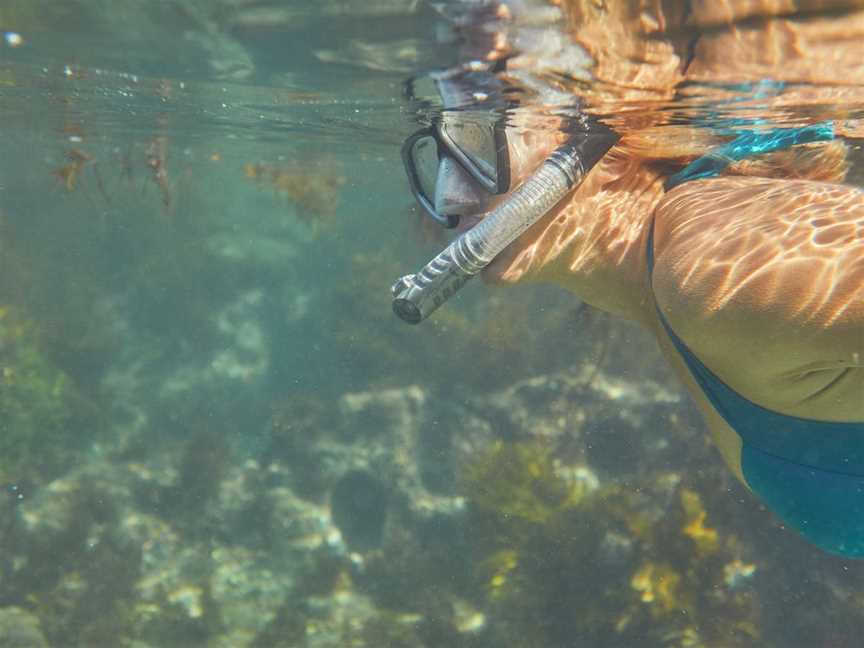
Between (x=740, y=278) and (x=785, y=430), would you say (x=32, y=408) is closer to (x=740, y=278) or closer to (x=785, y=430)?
(x=785, y=430)

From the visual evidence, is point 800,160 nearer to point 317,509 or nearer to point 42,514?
point 317,509

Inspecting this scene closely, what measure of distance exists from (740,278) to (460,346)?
11.9m

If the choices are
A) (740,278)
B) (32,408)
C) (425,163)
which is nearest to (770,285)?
(740,278)

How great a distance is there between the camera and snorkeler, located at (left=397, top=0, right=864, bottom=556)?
181 cm

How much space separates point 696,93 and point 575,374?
6.33m

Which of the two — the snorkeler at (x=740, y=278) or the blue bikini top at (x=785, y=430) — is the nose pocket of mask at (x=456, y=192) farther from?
the blue bikini top at (x=785, y=430)

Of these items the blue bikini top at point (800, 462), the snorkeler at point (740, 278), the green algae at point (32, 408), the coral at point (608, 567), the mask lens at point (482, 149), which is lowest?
the coral at point (608, 567)

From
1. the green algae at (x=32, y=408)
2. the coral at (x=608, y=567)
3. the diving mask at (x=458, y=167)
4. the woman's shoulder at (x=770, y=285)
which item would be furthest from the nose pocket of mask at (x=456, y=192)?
the green algae at (x=32, y=408)

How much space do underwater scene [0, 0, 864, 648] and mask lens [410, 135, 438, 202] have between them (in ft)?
0.30

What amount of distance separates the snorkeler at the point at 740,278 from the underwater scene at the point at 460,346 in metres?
0.02

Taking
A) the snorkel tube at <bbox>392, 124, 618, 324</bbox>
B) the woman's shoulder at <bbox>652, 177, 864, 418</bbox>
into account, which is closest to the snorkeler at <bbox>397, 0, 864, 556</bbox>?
the woman's shoulder at <bbox>652, 177, 864, 418</bbox>

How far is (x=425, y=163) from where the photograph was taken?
4352mm

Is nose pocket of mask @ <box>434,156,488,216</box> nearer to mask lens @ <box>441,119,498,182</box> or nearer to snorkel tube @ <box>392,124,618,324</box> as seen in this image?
mask lens @ <box>441,119,498,182</box>

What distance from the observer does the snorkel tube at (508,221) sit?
2850 mm
